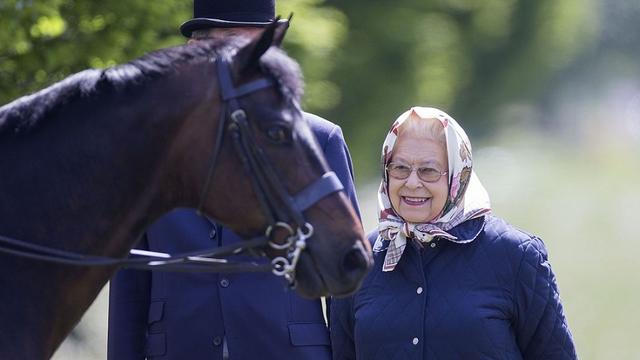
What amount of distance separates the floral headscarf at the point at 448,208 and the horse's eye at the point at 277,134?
940 mm

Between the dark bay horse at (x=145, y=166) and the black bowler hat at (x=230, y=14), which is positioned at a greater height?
the black bowler hat at (x=230, y=14)

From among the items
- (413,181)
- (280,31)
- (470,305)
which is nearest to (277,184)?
(280,31)

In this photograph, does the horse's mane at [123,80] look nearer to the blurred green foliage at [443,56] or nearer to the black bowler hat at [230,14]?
the black bowler hat at [230,14]

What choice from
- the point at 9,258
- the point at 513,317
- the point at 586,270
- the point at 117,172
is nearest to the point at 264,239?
the point at 117,172

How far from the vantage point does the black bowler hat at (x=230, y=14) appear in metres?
4.49

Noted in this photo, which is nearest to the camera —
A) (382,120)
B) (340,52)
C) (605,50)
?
(340,52)

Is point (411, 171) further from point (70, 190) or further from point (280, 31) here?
point (70, 190)

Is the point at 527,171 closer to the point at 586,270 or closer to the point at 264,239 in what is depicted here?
the point at 586,270

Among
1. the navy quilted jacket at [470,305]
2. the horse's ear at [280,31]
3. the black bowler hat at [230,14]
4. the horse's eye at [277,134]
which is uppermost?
the black bowler hat at [230,14]

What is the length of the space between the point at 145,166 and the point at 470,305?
130cm

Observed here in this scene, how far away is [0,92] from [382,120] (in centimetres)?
499

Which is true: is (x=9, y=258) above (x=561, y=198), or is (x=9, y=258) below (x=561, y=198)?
above

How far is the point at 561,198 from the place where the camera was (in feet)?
58.4

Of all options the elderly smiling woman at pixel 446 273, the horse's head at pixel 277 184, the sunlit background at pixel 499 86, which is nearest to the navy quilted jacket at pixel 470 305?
the elderly smiling woman at pixel 446 273
